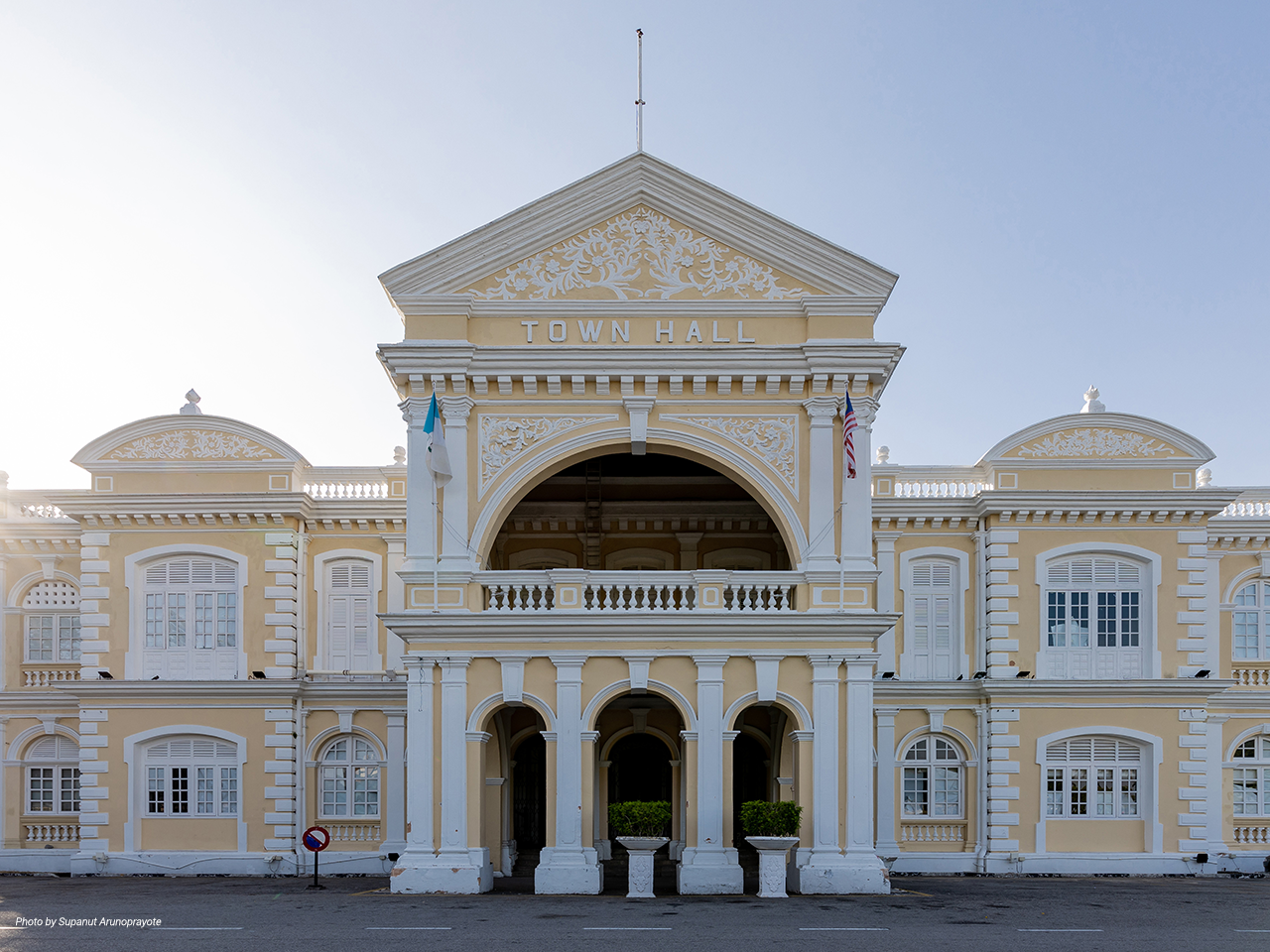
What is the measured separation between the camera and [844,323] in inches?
798

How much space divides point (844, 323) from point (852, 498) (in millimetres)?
3016

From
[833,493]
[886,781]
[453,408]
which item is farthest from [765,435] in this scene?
[886,781]

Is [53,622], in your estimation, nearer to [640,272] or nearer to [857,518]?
[640,272]

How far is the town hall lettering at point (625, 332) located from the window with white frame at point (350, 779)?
9.69 metres

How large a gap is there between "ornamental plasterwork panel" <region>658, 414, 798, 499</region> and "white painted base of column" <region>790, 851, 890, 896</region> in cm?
595

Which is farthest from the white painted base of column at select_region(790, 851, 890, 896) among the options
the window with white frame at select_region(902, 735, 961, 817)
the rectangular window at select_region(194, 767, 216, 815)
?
the rectangular window at select_region(194, 767, 216, 815)

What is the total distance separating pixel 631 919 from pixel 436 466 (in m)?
7.74

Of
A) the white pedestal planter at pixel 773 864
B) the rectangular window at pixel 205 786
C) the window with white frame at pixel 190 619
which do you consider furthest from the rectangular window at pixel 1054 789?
the rectangular window at pixel 205 786

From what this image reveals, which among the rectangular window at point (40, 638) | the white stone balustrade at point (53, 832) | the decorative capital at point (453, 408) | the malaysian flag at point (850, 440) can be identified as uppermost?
the decorative capital at point (453, 408)

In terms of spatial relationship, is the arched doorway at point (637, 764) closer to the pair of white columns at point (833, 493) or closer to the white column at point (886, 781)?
the white column at point (886, 781)

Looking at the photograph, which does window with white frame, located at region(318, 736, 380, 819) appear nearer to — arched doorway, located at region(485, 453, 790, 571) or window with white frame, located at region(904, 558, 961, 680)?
arched doorway, located at region(485, 453, 790, 571)

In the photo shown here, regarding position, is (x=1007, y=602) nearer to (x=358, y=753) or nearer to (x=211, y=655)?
(x=358, y=753)

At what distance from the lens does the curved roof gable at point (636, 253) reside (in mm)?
20312

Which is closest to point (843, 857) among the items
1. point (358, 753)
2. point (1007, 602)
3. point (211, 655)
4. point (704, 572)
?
point (704, 572)
